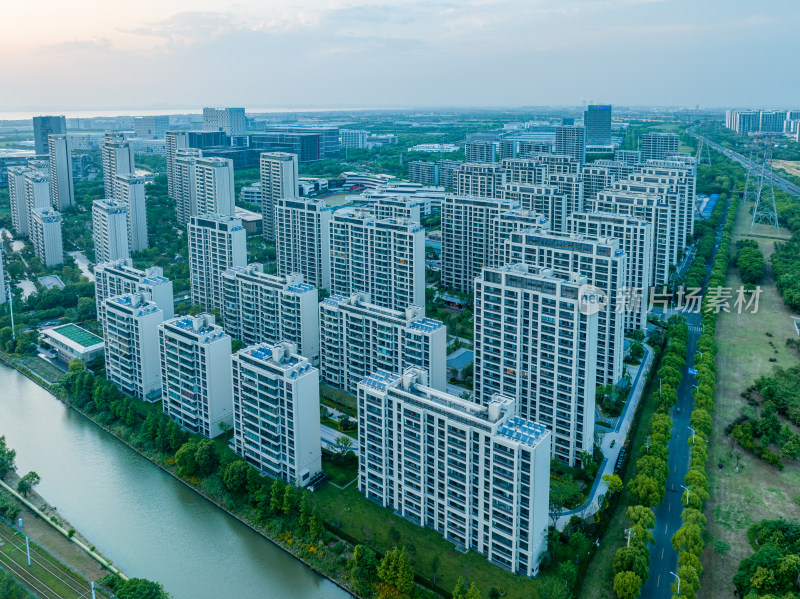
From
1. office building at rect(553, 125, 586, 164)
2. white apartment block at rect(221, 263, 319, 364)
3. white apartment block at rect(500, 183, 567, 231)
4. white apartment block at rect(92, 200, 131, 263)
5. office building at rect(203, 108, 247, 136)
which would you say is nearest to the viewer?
white apartment block at rect(221, 263, 319, 364)

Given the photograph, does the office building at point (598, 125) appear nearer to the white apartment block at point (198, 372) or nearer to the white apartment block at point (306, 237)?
the white apartment block at point (306, 237)

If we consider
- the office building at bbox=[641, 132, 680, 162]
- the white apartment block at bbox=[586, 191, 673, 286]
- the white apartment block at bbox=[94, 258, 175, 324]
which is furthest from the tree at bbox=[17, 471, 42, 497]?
the office building at bbox=[641, 132, 680, 162]

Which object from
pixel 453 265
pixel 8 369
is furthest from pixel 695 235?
pixel 8 369

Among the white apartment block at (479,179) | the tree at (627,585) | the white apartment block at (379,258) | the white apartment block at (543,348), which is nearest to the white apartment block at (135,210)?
the white apartment block at (379,258)

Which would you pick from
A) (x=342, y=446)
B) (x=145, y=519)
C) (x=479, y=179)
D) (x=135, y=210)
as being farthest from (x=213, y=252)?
(x=479, y=179)

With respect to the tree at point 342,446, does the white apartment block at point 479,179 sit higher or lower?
higher

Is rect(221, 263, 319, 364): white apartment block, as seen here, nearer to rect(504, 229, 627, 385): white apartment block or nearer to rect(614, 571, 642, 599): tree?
rect(504, 229, 627, 385): white apartment block
